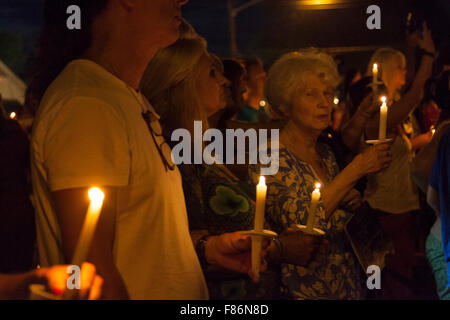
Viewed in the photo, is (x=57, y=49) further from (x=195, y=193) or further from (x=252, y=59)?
(x=252, y=59)

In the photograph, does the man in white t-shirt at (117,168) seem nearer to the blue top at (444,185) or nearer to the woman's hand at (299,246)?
the woman's hand at (299,246)

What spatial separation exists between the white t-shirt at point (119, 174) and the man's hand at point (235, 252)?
23 cm

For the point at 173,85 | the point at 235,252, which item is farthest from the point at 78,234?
the point at 173,85

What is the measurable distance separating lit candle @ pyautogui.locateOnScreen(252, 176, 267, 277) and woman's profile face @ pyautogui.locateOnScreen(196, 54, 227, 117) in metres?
1.29

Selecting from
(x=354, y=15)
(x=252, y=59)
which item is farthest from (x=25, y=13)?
(x=252, y=59)

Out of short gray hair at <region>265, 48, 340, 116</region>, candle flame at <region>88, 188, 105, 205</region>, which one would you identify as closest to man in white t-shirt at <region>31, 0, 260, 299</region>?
candle flame at <region>88, 188, 105, 205</region>

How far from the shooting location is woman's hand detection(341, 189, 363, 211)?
9.61ft

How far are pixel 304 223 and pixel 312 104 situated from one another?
2.25ft

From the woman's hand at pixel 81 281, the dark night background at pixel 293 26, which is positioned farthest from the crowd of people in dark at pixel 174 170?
the dark night background at pixel 293 26

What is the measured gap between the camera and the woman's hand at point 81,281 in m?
1.24

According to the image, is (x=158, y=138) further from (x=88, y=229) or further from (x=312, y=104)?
(x=312, y=104)

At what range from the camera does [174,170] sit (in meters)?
1.85

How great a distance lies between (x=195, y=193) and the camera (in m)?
2.50

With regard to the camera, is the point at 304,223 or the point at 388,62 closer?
the point at 304,223
